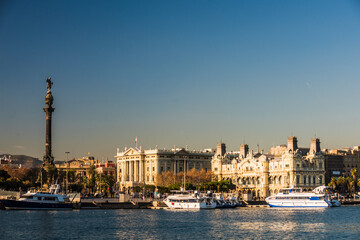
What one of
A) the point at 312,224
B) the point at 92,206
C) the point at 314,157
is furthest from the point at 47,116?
the point at 314,157

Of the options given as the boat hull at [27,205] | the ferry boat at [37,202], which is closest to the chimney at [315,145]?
the ferry boat at [37,202]

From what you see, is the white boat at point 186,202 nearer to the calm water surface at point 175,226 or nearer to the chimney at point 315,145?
the calm water surface at point 175,226

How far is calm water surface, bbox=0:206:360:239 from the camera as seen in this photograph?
252 ft

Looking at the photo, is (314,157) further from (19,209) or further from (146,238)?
(146,238)

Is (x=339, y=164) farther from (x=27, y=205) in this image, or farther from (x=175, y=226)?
(x=175, y=226)

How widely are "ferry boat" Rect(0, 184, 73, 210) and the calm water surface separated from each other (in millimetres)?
7639

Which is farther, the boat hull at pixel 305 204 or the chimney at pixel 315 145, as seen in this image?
the chimney at pixel 315 145

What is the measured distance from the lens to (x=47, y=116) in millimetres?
136000

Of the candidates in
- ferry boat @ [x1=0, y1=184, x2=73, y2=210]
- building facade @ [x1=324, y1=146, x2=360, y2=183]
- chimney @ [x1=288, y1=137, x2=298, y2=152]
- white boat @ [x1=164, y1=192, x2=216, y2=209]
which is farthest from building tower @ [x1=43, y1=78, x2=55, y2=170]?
building facade @ [x1=324, y1=146, x2=360, y2=183]

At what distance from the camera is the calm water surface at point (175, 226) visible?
76688 millimetres

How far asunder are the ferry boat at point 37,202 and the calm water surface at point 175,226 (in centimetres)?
764

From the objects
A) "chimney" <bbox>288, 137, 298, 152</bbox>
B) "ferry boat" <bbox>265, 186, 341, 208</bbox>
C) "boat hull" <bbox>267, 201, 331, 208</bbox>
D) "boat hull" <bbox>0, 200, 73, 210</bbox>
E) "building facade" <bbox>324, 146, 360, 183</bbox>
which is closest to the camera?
"boat hull" <bbox>0, 200, 73, 210</bbox>

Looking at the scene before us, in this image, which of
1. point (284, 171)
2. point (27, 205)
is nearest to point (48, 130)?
point (27, 205)

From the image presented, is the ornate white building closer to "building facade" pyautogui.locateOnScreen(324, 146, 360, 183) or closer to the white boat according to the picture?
"building facade" pyautogui.locateOnScreen(324, 146, 360, 183)
